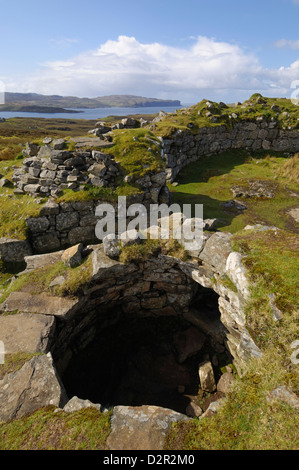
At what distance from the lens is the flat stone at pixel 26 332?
6.70 meters

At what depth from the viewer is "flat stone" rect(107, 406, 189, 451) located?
4.68m

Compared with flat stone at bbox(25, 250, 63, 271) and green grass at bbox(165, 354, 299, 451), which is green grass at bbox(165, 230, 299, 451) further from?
flat stone at bbox(25, 250, 63, 271)

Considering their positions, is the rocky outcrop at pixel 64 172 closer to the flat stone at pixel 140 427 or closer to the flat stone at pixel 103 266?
the flat stone at pixel 103 266

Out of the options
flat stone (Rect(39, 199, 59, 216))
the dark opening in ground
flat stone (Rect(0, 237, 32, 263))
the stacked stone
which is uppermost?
the stacked stone

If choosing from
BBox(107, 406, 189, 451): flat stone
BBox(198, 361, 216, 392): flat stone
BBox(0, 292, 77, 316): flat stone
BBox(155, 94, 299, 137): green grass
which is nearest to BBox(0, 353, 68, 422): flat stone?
BBox(107, 406, 189, 451): flat stone

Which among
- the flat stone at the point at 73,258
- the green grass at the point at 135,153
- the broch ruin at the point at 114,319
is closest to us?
the broch ruin at the point at 114,319

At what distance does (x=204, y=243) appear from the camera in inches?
353

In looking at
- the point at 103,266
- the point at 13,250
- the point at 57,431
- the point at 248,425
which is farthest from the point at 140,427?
the point at 13,250

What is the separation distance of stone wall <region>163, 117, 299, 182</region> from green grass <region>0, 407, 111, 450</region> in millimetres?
22228

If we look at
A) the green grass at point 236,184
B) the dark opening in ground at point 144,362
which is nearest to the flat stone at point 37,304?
the dark opening in ground at point 144,362

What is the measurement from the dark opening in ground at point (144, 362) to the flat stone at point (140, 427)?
12.7ft

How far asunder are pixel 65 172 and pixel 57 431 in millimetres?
10811

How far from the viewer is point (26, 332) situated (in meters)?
7.07

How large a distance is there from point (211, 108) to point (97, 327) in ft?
89.6
